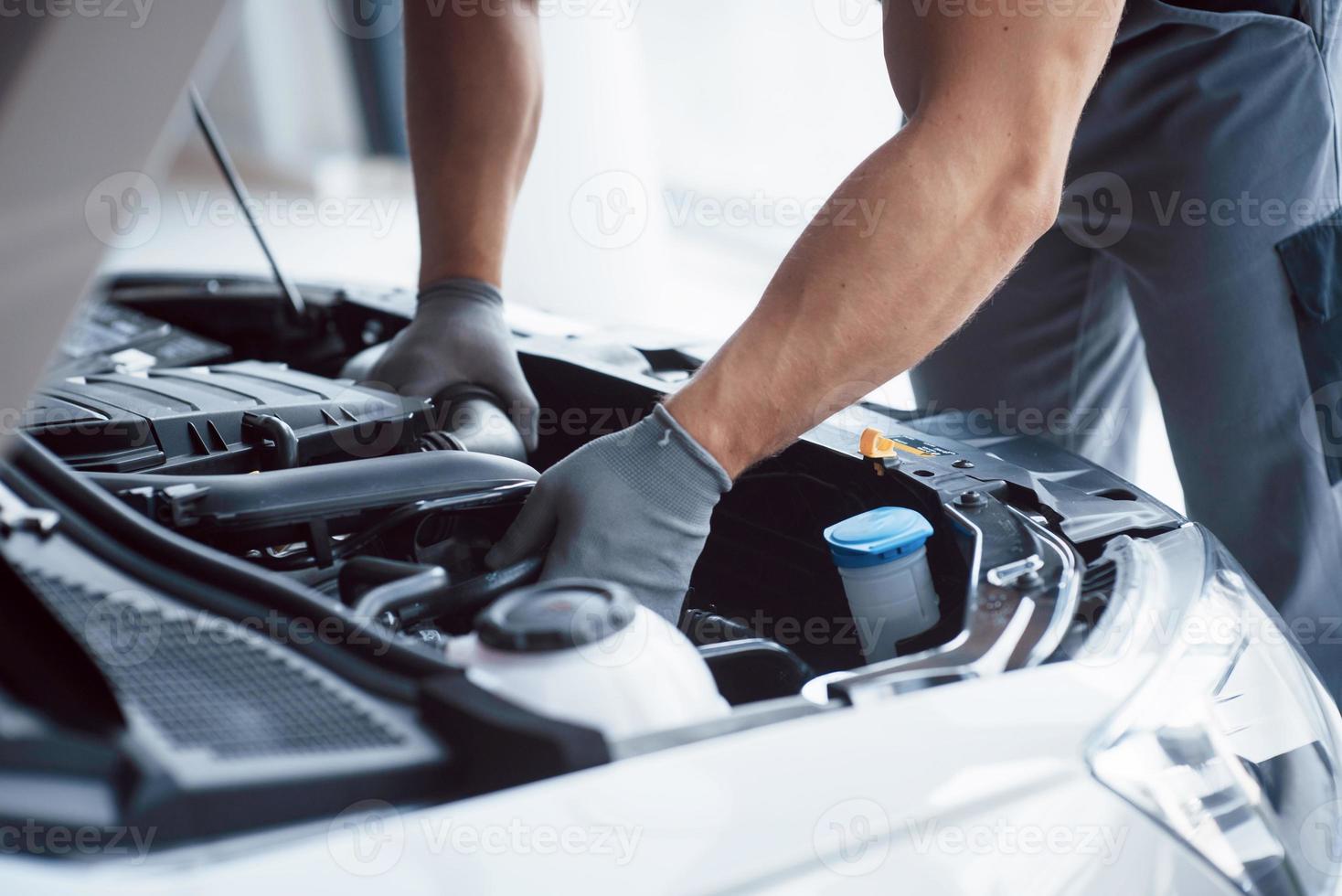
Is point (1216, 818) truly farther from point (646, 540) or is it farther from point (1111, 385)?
point (1111, 385)

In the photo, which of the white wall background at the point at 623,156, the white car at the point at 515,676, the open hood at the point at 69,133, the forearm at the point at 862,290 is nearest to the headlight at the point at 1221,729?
the white car at the point at 515,676

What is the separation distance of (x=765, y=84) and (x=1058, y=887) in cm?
406

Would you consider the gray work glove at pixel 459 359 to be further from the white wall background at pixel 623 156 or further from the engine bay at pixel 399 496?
the white wall background at pixel 623 156

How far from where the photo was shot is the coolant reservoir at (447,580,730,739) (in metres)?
A: 0.64

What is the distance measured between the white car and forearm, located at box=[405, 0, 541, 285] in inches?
16.6

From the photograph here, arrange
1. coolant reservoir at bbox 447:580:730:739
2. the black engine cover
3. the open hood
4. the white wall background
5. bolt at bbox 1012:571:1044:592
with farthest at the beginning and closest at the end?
the white wall background, the black engine cover, bolt at bbox 1012:571:1044:592, coolant reservoir at bbox 447:580:730:739, the open hood

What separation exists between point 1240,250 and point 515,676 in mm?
987

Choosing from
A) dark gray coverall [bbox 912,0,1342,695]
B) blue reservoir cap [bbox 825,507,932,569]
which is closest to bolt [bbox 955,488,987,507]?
blue reservoir cap [bbox 825,507,932,569]

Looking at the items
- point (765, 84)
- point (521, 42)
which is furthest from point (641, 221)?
point (521, 42)

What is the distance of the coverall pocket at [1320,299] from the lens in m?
1.23

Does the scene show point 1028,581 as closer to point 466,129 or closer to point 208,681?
point 208,681

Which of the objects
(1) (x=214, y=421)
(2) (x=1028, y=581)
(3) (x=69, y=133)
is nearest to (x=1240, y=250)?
(2) (x=1028, y=581)

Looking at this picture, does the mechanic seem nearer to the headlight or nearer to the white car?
the white car

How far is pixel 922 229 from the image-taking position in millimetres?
944
